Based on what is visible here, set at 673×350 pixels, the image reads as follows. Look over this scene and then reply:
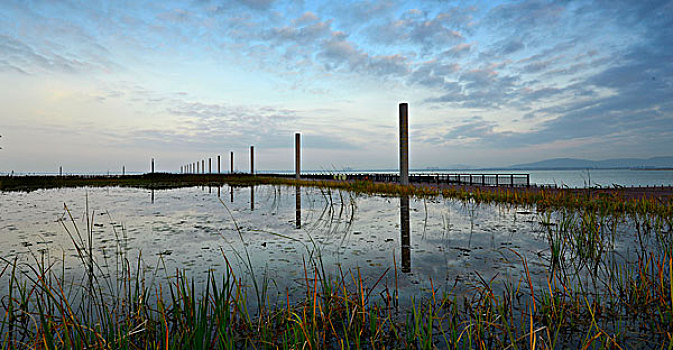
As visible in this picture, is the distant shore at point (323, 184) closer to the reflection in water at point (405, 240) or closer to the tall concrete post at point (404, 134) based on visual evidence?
A: the tall concrete post at point (404, 134)

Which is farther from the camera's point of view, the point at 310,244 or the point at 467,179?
the point at 467,179

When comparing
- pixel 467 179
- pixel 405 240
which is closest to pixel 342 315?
pixel 405 240

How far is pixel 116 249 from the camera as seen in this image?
4.32 meters

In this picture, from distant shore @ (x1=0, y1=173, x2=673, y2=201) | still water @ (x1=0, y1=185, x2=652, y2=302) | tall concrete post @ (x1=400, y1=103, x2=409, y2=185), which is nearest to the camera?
still water @ (x1=0, y1=185, x2=652, y2=302)

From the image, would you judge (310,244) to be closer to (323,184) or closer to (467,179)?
(323,184)

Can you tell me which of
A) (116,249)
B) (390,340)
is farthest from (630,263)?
(116,249)

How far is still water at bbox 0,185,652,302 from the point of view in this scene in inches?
134

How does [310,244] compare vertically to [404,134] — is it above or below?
below

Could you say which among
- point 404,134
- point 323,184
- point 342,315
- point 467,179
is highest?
point 404,134

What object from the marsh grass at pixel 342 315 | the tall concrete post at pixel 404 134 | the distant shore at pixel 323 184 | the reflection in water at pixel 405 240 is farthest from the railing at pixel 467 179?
the marsh grass at pixel 342 315

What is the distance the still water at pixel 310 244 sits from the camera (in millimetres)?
3396

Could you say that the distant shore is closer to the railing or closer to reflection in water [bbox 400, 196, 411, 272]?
the railing

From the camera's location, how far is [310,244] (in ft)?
15.5

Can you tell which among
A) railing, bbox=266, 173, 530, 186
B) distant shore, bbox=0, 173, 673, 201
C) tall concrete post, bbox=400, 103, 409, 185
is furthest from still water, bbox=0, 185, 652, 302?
railing, bbox=266, 173, 530, 186
